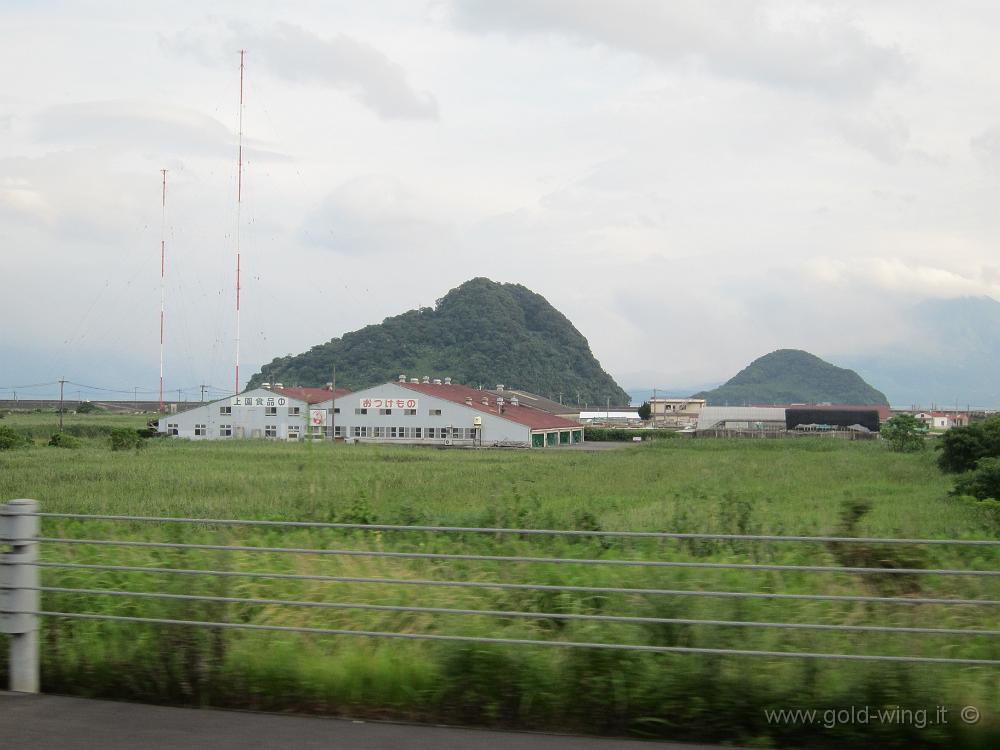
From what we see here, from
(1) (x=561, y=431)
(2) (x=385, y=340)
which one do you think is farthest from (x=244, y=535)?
(2) (x=385, y=340)

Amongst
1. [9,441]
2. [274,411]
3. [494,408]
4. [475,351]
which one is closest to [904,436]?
[494,408]

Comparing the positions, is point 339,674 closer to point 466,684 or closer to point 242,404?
point 466,684

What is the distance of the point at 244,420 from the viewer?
63875 millimetres

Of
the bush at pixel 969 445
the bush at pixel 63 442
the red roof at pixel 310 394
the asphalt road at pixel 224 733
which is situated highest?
the red roof at pixel 310 394

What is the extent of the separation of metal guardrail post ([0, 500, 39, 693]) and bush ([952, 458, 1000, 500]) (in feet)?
67.9

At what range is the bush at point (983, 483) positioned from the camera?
70.0ft

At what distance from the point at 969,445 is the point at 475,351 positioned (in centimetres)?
9960

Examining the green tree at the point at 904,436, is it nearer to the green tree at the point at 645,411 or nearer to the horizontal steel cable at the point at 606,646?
the horizontal steel cable at the point at 606,646

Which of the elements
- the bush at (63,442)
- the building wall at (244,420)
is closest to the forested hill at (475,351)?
the building wall at (244,420)

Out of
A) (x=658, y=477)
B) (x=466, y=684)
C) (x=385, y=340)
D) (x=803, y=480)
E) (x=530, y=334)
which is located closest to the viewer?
(x=466, y=684)

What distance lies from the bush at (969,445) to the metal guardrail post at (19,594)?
3010 centimetres

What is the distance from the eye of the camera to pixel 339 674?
5.19m

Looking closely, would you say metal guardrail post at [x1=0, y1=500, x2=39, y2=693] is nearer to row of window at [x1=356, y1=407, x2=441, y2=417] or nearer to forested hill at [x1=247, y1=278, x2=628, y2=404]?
row of window at [x1=356, y1=407, x2=441, y2=417]

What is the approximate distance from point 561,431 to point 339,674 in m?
68.5
